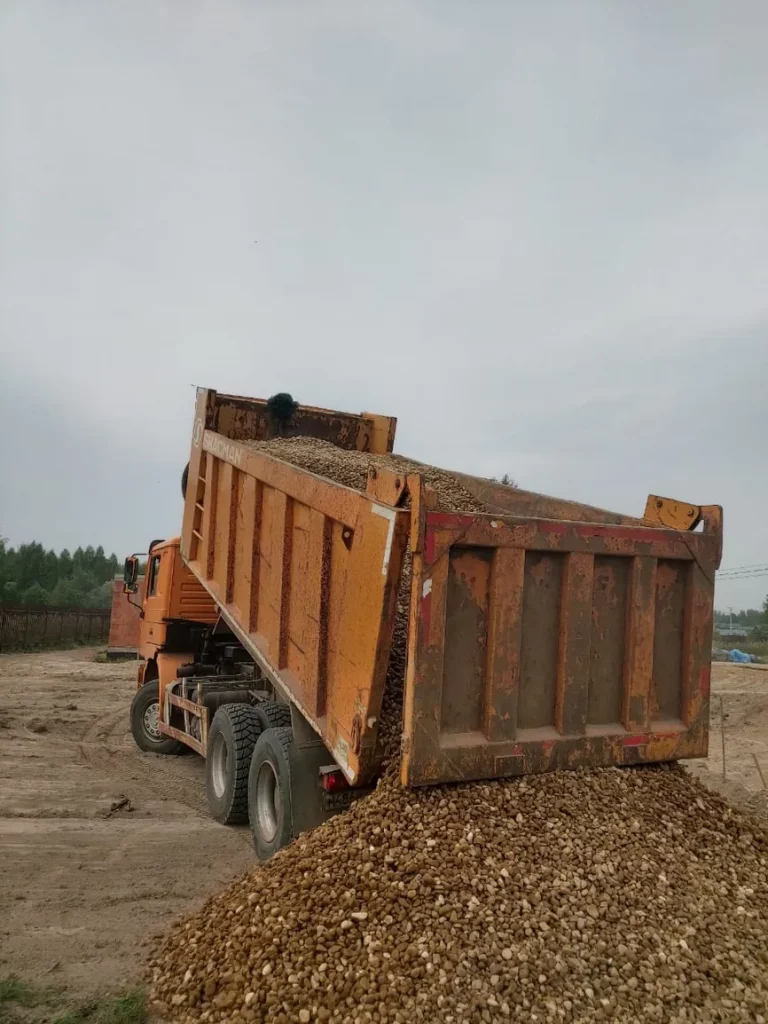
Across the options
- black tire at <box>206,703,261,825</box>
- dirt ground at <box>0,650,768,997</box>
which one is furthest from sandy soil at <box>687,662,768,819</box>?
black tire at <box>206,703,261,825</box>

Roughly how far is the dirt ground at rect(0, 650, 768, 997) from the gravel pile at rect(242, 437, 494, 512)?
9.20 feet

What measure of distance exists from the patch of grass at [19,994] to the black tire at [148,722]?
5.43 metres

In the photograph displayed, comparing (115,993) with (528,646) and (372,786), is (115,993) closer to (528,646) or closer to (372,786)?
(372,786)

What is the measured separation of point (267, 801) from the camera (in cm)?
509

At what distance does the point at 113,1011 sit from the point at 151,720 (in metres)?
6.06

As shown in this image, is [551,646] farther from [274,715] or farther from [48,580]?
[48,580]

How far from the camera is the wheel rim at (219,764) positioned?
612 cm

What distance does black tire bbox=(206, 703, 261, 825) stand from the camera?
582 centimetres

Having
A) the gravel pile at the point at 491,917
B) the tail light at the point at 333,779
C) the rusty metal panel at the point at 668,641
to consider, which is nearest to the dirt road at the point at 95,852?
the gravel pile at the point at 491,917

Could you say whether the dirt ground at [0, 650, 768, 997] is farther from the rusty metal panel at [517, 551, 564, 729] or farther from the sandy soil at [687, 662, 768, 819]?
the rusty metal panel at [517, 551, 564, 729]

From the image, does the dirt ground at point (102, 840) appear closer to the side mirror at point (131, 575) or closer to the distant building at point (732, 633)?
the side mirror at point (131, 575)

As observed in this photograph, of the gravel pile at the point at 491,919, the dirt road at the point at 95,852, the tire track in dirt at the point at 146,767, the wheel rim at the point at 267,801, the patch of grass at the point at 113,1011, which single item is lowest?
the tire track in dirt at the point at 146,767

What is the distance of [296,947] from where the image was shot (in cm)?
292

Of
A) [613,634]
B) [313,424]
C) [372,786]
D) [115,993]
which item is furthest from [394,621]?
[313,424]
